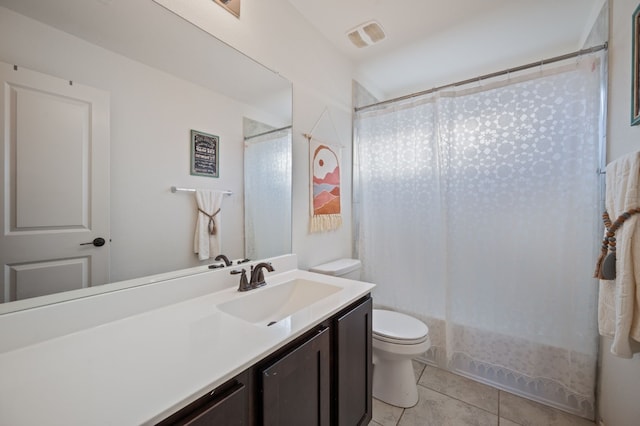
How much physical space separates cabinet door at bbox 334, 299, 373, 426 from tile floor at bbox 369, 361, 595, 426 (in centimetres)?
33

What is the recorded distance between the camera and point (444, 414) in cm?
153

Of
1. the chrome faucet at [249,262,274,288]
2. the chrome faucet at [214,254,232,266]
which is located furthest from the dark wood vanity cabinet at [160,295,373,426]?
the chrome faucet at [214,254,232,266]

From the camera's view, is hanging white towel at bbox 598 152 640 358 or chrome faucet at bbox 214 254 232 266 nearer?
hanging white towel at bbox 598 152 640 358

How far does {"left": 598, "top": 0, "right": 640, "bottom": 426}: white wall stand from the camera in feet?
3.70

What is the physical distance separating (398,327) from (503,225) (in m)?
1.02

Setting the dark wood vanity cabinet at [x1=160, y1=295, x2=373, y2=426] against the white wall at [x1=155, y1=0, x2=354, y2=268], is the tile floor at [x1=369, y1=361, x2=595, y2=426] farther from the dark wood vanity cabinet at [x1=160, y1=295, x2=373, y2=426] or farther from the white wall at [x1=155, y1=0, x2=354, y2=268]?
the white wall at [x1=155, y1=0, x2=354, y2=268]

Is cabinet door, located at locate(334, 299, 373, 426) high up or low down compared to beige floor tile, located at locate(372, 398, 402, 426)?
up

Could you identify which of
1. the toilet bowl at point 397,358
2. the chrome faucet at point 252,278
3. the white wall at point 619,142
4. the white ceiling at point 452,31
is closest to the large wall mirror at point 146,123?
the chrome faucet at point 252,278

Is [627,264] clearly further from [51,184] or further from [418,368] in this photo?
[51,184]

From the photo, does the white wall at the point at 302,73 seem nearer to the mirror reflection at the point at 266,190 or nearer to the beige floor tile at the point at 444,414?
the mirror reflection at the point at 266,190

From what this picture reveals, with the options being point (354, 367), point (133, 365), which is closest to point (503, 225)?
point (354, 367)

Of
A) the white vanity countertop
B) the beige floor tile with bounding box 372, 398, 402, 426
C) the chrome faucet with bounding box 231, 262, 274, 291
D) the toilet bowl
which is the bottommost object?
the beige floor tile with bounding box 372, 398, 402, 426

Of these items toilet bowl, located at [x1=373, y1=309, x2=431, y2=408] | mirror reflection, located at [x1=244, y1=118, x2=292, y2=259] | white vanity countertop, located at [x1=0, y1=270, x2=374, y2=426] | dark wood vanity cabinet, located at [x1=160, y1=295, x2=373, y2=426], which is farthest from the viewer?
A: toilet bowl, located at [x1=373, y1=309, x2=431, y2=408]

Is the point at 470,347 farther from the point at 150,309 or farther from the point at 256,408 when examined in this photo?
the point at 150,309
